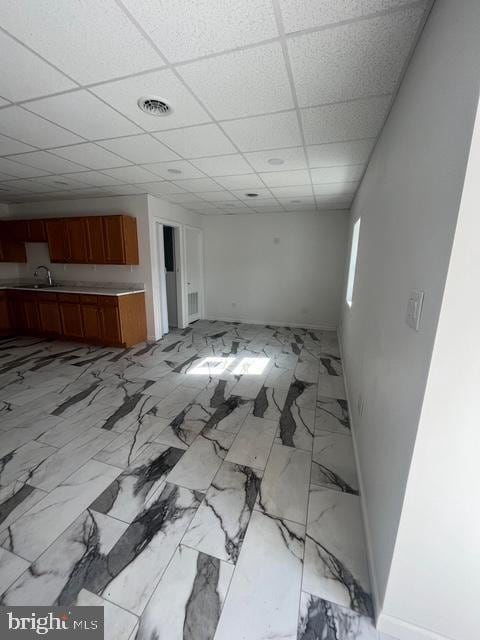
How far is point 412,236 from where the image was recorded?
111 cm

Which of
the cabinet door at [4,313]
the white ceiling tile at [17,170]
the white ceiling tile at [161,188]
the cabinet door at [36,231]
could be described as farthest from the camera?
the cabinet door at [4,313]

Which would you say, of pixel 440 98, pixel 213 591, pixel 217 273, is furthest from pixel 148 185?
pixel 213 591

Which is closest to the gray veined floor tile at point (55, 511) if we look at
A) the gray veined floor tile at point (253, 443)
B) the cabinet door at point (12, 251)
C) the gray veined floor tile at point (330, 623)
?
the gray veined floor tile at point (253, 443)

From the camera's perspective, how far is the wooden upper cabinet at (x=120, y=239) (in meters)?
4.21

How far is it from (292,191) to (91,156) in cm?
266

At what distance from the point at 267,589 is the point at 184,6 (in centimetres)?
262

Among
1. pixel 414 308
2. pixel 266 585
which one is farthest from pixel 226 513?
pixel 414 308

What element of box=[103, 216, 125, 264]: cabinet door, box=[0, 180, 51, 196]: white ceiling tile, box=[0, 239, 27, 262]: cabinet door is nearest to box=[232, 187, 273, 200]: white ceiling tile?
box=[103, 216, 125, 264]: cabinet door

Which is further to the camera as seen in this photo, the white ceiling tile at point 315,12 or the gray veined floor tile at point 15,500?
the gray veined floor tile at point 15,500

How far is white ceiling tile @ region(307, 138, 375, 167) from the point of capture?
7.72 feet

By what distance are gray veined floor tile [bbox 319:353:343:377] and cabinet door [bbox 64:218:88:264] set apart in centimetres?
438

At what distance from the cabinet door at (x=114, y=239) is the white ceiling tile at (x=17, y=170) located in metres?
1.02

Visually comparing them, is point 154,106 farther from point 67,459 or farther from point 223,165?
point 67,459

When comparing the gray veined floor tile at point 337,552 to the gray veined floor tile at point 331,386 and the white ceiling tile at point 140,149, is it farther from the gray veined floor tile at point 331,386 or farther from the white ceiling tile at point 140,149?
the white ceiling tile at point 140,149
